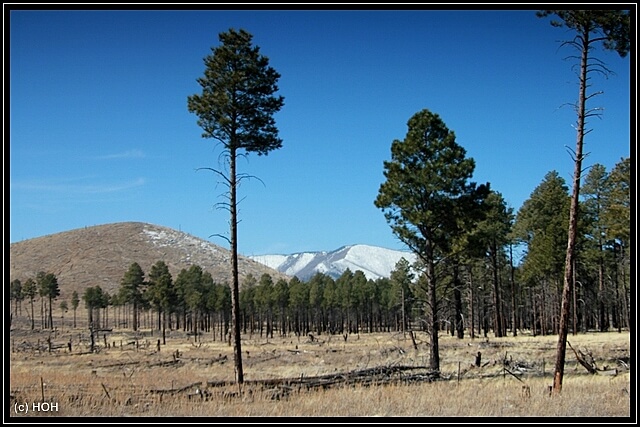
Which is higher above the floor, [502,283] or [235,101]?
[235,101]

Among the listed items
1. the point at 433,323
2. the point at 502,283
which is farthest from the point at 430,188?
the point at 502,283

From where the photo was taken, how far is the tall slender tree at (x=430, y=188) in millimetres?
24531

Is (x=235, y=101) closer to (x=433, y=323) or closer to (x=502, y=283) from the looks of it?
(x=433, y=323)

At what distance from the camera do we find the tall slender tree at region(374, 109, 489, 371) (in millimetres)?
24531

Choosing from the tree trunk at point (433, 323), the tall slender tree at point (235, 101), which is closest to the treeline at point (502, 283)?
the tree trunk at point (433, 323)

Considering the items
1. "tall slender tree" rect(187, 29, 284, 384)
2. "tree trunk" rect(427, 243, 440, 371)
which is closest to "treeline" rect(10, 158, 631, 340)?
"tree trunk" rect(427, 243, 440, 371)

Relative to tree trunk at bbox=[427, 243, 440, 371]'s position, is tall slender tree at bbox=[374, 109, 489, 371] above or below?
above

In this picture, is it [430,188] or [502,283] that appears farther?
[502,283]

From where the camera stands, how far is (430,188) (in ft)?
80.1

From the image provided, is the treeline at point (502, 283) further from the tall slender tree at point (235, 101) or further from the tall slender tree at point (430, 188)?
the tall slender tree at point (235, 101)

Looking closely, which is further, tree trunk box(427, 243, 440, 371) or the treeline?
the treeline

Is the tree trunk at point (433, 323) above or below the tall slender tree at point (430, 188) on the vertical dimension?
below

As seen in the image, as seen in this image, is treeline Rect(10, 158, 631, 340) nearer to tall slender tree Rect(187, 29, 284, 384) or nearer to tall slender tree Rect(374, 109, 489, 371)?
tall slender tree Rect(374, 109, 489, 371)
